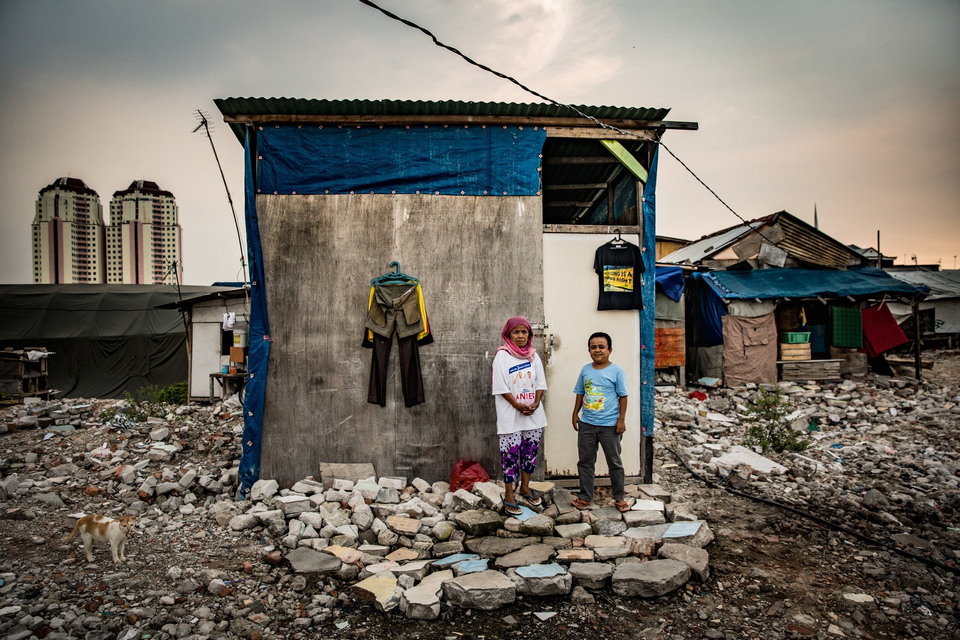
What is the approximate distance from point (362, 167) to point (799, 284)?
13.2 meters

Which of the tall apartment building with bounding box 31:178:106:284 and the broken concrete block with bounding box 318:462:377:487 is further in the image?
the tall apartment building with bounding box 31:178:106:284

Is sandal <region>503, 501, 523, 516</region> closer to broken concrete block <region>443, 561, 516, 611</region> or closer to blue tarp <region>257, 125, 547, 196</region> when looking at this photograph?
broken concrete block <region>443, 561, 516, 611</region>

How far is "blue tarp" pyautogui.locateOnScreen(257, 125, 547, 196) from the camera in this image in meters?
5.45

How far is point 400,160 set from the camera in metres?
5.51

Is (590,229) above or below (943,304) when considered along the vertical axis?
above

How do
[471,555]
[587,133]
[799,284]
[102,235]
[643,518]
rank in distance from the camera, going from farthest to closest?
[102,235] < [799,284] < [587,133] < [643,518] < [471,555]

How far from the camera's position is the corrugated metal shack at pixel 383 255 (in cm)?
540

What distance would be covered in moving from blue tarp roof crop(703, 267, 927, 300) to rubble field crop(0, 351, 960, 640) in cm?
719

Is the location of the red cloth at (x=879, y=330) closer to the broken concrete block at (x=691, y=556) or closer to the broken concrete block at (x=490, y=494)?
the broken concrete block at (x=691, y=556)

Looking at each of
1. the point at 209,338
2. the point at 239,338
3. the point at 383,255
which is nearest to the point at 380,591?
the point at 383,255

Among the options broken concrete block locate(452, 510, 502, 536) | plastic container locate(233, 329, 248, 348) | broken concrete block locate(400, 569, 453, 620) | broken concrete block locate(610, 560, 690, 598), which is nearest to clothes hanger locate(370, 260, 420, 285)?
broken concrete block locate(452, 510, 502, 536)

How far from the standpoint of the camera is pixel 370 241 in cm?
548

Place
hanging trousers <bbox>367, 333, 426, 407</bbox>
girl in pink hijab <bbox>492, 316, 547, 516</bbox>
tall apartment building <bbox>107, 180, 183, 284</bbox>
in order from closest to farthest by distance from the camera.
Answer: girl in pink hijab <bbox>492, 316, 547, 516</bbox> → hanging trousers <bbox>367, 333, 426, 407</bbox> → tall apartment building <bbox>107, 180, 183, 284</bbox>

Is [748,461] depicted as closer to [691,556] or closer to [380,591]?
[691,556]
